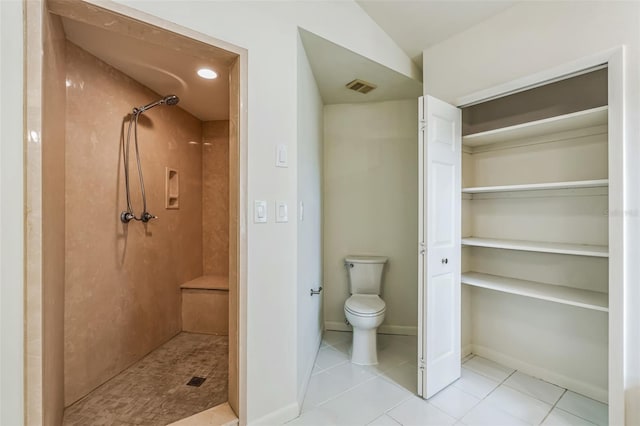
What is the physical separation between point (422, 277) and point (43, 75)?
6.98ft

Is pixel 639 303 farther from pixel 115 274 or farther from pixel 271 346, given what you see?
pixel 115 274

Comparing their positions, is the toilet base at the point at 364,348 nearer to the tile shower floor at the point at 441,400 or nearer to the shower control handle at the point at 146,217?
the tile shower floor at the point at 441,400

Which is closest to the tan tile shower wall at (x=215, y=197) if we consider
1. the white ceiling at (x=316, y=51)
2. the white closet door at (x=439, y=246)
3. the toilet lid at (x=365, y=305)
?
the white ceiling at (x=316, y=51)

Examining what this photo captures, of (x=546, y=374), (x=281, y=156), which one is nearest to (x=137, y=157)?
(x=281, y=156)

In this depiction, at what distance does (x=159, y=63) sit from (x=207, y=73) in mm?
306

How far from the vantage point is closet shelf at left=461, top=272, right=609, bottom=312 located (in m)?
1.53

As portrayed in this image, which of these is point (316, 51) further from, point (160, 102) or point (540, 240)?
point (540, 240)

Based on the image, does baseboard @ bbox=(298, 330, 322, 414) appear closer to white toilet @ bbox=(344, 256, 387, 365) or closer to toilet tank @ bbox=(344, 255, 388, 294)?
white toilet @ bbox=(344, 256, 387, 365)

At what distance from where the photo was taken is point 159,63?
186 centimetres

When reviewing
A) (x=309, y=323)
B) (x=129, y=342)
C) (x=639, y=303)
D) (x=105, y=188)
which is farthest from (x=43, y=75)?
(x=639, y=303)

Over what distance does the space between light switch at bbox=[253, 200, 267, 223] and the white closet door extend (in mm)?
983

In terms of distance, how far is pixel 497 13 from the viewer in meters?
1.84

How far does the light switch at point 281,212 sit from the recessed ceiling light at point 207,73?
1202 mm

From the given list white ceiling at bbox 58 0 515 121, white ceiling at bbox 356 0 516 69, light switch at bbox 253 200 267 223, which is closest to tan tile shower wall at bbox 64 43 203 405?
white ceiling at bbox 58 0 515 121
